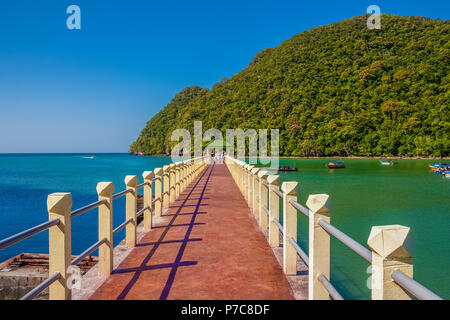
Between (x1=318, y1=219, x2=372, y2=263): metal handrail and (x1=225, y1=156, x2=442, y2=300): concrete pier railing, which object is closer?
(x1=225, y1=156, x2=442, y2=300): concrete pier railing

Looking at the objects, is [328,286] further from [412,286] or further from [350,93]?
[350,93]

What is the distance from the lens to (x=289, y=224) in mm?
3705

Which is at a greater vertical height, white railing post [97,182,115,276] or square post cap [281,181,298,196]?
square post cap [281,181,298,196]

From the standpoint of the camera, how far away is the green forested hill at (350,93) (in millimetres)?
89688

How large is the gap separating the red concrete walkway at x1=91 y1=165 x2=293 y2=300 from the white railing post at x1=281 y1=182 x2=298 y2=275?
0.59 ft

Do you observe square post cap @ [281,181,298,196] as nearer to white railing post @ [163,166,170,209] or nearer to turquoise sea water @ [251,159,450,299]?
turquoise sea water @ [251,159,450,299]

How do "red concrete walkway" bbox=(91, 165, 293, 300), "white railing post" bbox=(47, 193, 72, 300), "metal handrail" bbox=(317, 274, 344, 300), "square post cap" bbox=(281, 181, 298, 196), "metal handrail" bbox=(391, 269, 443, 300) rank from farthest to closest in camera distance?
1. "square post cap" bbox=(281, 181, 298, 196)
2. "red concrete walkway" bbox=(91, 165, 293, 300)
3. "white railing post" bbox=(47, 193, 72, 300)
4. "metal handrail" bbox=(317, 274, 344, 300)
5. "metal handrail" bbox=(391, 269, 443, 300)

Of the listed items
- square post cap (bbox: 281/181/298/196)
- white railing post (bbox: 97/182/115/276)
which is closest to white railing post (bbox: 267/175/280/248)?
square post cap (bbox: 281/181/298/196)

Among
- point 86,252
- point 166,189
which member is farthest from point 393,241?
point 166,189

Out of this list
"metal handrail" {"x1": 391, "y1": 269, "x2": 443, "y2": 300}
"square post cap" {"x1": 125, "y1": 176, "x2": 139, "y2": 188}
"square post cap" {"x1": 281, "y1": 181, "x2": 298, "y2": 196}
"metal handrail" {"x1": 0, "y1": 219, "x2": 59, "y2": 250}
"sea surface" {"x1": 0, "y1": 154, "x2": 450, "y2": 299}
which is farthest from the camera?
"sea surface" {"x1": 0, "y1": 154, "x2": 450, "y2": 299}

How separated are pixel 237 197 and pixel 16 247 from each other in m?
13.1

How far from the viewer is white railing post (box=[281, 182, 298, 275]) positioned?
3654 mm

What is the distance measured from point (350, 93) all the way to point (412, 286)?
11426 centimetres
